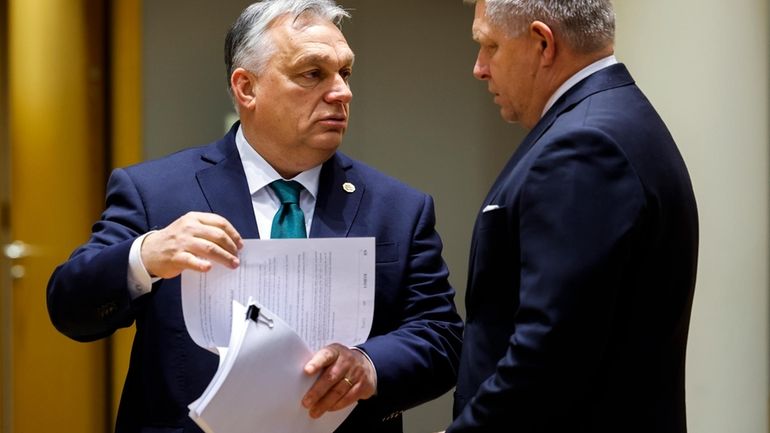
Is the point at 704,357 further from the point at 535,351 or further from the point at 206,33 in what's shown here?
the point at 206,33

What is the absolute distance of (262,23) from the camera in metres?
2.37

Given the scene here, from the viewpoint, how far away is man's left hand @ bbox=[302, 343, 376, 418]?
6.19ft

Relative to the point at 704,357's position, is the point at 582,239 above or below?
above

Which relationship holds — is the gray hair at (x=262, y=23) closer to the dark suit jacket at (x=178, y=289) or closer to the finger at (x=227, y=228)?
the dark suit jacket at (x=178, y=289)

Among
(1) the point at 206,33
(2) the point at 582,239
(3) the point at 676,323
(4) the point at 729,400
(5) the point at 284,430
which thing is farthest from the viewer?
(1) the point at 206,33

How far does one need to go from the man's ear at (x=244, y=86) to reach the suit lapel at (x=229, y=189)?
12cm

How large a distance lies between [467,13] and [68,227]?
1.61 m

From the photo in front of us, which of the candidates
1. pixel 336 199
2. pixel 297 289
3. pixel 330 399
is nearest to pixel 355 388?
pixel 330 399

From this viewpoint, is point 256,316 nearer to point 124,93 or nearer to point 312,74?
point 312,74

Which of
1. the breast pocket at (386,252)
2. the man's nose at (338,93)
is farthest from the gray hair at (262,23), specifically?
the breast pocket at (386,252)

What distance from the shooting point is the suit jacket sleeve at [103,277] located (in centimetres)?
201

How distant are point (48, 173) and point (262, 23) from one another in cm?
139

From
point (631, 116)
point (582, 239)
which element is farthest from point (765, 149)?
point (582, 239)

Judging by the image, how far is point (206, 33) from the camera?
134 inches
